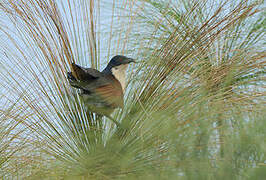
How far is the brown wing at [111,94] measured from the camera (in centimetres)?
135

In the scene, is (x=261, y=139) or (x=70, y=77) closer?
(x=261, y=139)

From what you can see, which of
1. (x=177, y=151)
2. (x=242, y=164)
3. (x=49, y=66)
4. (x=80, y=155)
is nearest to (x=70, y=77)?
(x=49, y=66)

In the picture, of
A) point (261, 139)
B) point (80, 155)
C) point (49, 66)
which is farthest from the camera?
point (49, 66)

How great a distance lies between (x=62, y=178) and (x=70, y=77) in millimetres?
358

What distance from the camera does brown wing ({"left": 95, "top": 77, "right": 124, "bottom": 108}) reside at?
1354mm

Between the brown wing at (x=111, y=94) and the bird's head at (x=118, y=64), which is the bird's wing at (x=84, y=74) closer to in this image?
the brown wing at (x=111, y=94)

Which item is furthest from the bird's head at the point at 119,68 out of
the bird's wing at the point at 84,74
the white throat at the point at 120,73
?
the bird's wing at the point at 84,74

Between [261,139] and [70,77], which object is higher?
[70,77]

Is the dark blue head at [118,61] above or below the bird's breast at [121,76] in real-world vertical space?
above

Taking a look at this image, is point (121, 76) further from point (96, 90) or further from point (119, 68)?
point (96, 90)

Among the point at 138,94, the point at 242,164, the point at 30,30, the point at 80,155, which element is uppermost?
the point at 30,30

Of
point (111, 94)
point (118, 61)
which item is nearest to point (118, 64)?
point (118, 61)

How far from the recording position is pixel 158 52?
147 cm

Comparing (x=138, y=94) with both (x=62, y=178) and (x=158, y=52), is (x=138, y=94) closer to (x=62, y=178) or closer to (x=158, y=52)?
(x=158, y=52)
